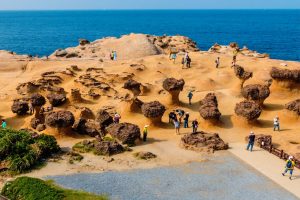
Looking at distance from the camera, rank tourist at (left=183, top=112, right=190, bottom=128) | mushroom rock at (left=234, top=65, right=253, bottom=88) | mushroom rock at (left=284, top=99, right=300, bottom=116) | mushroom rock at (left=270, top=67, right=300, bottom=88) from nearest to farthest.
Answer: tourist at (left=183, top=112, right=190, bottom=128) < mushroom rock at (left=284, top=99, right=300, bottom=116) < mushroom rock at (left=270, top=67, right=300, bottom=88) < mushroom rock at (left=234, top=65, right=253, bottom=88)

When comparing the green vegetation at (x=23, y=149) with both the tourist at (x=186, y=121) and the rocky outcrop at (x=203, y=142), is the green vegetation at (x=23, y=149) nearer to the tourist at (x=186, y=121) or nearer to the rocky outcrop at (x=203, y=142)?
the rocky outcrop at (x=203, y=142)

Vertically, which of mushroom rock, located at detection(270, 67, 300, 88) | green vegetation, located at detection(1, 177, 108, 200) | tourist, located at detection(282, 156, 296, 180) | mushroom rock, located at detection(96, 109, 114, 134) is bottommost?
green vegetation, located at detection(1, 177, 108, 200)

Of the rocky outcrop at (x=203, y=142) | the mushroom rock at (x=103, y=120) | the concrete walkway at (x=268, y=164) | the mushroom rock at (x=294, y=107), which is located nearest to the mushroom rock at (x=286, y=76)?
the mushroom rock at (x=294, y=107)

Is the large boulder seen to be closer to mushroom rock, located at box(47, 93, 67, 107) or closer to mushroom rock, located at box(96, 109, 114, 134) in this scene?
mushroom rock, located at box(96, 109, 114, 134)

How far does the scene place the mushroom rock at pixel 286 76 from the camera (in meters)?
47.3

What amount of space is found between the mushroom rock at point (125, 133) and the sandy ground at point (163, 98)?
0.93 metres

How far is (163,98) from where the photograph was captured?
48.0 metres

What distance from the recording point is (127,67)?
5809cm

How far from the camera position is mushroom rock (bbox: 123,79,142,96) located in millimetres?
49500

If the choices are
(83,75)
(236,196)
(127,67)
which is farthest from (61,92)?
(236,196)

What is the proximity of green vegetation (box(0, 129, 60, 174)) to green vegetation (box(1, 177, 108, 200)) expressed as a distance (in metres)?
3.08

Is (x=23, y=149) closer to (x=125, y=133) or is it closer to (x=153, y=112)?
(x=125, y=133)

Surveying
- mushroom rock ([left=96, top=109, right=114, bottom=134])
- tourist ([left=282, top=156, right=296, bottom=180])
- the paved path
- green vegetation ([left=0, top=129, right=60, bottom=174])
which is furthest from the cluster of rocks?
green vegetation ([left=0, top=129, right=60, bottom=174])

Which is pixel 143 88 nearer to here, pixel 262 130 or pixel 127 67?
pixel 127 67
